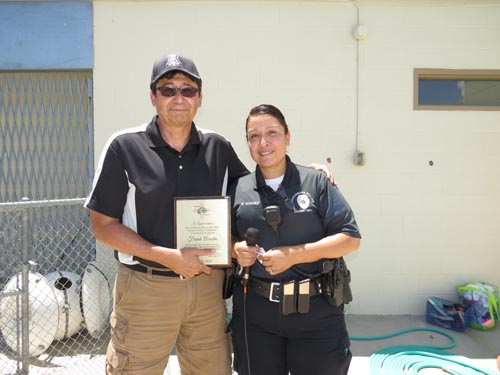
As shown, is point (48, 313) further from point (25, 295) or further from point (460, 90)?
point (460, 90)

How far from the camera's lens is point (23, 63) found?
4.26 m

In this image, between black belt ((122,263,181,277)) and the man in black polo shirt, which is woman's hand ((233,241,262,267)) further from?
black belt ((122,263,181,277))

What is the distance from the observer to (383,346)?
370cm

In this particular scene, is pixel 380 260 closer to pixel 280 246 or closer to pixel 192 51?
pixel 280 246

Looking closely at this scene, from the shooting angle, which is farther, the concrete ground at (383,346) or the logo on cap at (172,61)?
the concrete ground at (383,346)

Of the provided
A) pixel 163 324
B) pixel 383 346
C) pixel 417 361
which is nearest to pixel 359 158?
pixel 383 346

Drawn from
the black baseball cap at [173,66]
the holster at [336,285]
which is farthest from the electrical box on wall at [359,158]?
the black baseball cap at [173,66]

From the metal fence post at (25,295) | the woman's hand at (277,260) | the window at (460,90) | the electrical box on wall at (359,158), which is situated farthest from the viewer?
the window at (460,90)

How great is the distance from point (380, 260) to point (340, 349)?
278cm

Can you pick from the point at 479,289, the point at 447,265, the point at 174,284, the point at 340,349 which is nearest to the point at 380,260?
the point at 447,265

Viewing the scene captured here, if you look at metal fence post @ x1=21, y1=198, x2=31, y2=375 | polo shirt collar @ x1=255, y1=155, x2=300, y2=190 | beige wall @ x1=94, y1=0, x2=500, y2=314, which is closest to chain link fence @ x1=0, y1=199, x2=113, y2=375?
metal fence post @ x1=21, y1=198, x2=31, y2=375

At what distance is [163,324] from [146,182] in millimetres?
723

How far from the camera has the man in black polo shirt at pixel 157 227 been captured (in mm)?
1850

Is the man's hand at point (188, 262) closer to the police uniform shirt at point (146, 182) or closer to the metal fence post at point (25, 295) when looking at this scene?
the police uniform shirt at point (146, 182)
